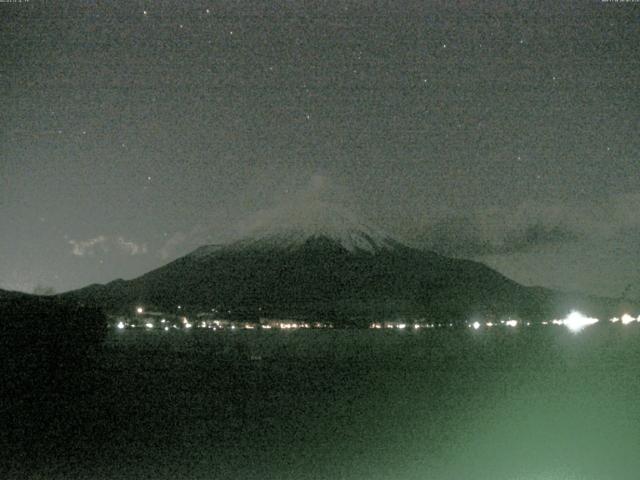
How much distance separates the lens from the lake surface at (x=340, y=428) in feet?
36.0

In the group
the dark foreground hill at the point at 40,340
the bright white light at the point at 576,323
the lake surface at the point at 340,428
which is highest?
the bright white light at the point at 576,323

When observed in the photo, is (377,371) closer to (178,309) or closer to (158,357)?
(158,357)

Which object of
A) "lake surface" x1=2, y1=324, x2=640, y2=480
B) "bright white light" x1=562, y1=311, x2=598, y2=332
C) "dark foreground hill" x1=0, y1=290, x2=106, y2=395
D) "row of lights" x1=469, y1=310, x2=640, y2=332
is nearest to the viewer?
"lake surface" x1=2, y1=324, x2=640, y2=480

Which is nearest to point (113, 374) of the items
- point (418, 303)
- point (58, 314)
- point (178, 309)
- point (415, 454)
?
point (58, 314)

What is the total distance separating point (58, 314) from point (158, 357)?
539cm

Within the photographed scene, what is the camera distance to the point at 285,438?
1361 cm

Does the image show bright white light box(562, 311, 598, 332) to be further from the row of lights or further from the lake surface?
the lake surface

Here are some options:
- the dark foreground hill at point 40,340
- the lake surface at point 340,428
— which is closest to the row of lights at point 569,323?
the dark foreground hill at point 40,340

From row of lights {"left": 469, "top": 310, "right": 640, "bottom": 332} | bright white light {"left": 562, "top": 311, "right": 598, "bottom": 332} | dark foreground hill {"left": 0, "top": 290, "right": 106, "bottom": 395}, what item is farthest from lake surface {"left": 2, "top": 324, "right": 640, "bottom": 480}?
row of lights {"left": 469, "top": 310, "right": 640, "bottom": 332}

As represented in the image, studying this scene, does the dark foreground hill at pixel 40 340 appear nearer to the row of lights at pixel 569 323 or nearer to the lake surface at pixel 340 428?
the lake surface at pixel 340 428

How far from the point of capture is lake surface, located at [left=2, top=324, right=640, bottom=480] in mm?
10969

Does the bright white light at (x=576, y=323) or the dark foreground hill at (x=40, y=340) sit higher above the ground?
the bright white light at (x=576, y=323)

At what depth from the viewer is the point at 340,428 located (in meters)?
14.6

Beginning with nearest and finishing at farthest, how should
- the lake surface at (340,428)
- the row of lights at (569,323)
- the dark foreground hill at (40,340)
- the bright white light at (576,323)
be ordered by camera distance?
the lake surface at (340,428) < the dark foreground hill at (40,340) < the bright white light at (576,323) < the row of lights at (569,323)
